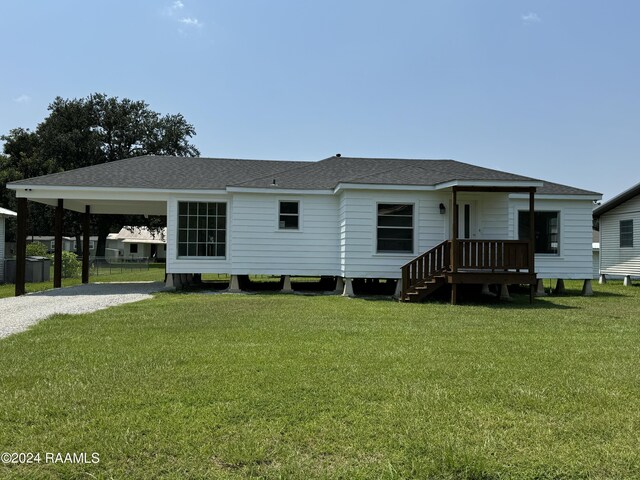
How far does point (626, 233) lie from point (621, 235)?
35 cm

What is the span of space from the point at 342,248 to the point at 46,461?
11891mm

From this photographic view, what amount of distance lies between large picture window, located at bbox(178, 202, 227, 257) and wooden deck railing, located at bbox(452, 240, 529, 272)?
742cm

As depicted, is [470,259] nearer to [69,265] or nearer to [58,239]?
[58,239]

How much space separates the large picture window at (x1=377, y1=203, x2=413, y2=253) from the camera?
47.1 ft

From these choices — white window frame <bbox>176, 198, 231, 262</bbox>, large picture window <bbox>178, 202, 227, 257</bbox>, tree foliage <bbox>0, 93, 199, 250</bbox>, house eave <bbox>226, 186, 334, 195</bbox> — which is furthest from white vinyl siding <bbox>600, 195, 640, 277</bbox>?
tree foliage <bbox>0, 93, 199, 250</bbox>

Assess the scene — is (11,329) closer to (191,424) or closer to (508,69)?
(191,424)

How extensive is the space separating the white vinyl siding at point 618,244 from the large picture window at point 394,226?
1203 centimetres

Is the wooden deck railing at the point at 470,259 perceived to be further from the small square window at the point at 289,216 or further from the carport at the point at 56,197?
the carport at the point at 56,197

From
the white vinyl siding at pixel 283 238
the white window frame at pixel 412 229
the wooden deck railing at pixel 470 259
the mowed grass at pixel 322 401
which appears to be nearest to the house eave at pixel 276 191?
the white vinyl siding at pixel 283 238

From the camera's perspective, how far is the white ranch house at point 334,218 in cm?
1425

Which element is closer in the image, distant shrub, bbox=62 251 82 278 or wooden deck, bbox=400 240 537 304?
wooden deck, bbox=400 240 537 304

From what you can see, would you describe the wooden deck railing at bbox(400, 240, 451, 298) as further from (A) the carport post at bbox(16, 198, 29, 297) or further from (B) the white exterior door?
(A) the carport post at bbox(16, 198, 29, 297)

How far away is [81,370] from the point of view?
5328 mm

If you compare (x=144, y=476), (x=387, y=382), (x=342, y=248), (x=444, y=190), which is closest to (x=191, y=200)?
(x=342, y=248)
